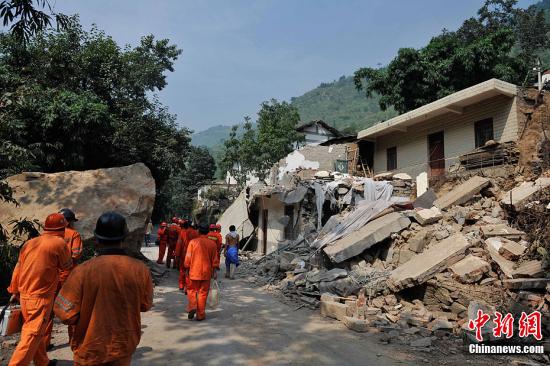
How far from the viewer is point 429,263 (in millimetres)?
7008

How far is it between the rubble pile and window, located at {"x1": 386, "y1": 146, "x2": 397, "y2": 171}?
732 cm

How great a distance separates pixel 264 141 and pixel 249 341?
24.6 m

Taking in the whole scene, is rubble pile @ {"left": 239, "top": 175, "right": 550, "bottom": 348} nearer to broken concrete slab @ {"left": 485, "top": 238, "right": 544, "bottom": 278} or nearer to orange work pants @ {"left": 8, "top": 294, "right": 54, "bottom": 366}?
broken concrete slab @ {"left": 485, "top": 238, "right": 544, "bottom": 278}

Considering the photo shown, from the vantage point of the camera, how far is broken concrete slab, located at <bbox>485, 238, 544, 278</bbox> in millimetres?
6102

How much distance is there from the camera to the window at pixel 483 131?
44.1 ft

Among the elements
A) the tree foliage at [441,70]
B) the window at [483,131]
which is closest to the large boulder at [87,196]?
the window at [483,131]

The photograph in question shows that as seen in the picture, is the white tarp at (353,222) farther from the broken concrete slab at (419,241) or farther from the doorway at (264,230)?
the doorway at (264,230)

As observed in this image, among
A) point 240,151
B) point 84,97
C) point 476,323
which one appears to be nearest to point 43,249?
point 476,323

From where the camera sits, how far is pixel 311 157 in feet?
76.3

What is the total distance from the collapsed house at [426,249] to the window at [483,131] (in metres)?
0.97

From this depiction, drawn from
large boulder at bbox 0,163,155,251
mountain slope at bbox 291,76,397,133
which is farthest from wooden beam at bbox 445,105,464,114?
mountain slope at bbox 291,76,397,133

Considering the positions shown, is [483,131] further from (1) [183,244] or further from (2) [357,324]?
(1) [183,244]

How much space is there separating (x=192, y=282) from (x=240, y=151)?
23935 millimetres

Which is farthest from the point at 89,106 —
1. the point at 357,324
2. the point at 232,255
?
the point at 357,324
